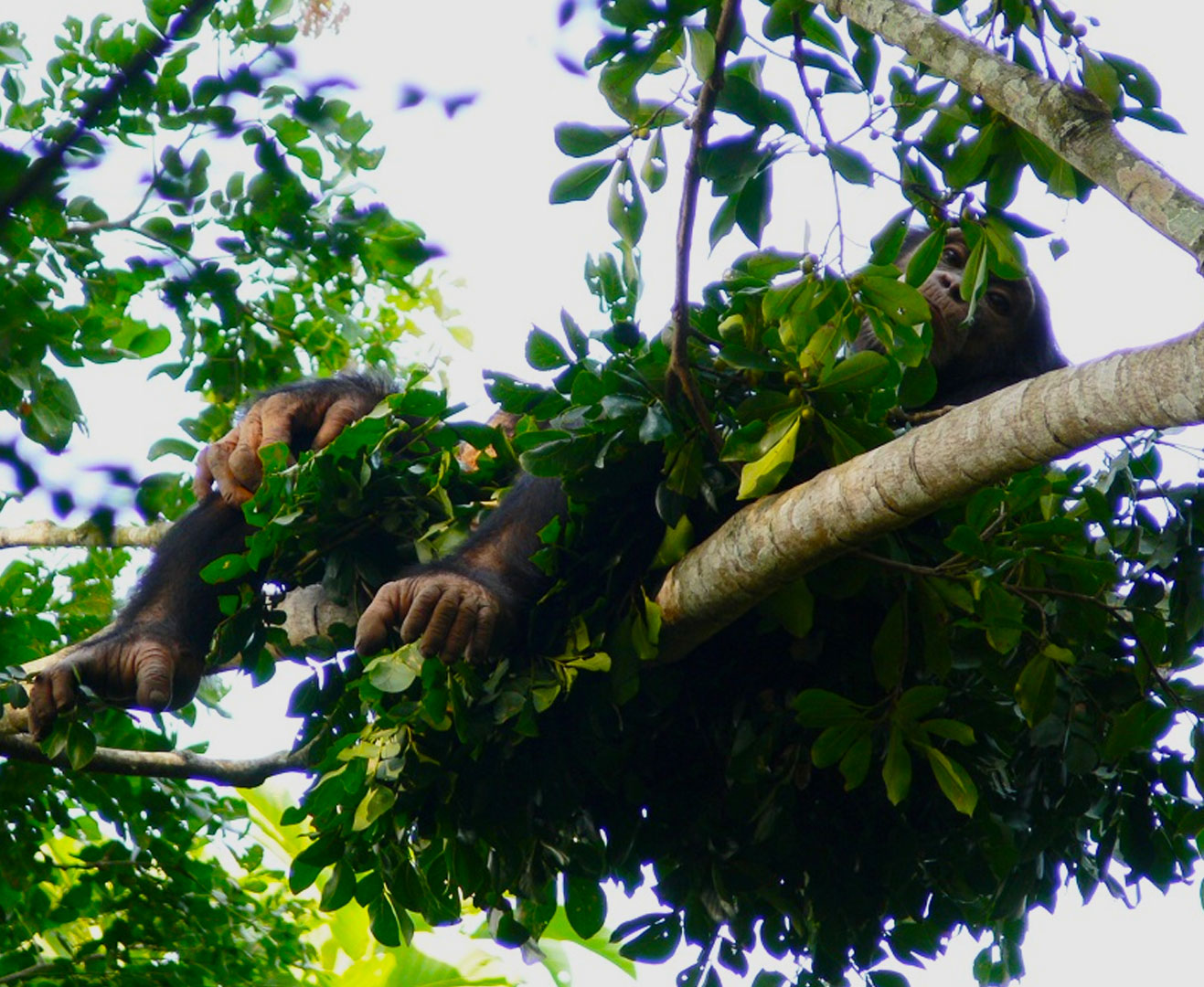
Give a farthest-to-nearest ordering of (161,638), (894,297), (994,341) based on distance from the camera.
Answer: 1. (994,341)
2. (161,638)
3. (894,297)

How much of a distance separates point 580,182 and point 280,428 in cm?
125

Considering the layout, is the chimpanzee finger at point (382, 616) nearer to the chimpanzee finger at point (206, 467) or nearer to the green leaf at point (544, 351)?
the green leaf at point (544, 351)

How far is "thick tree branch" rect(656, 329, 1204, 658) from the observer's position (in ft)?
4.86

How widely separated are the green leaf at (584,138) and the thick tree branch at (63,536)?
2155 mm

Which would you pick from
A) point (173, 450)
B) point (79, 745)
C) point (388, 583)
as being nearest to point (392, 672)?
point (388, 583)

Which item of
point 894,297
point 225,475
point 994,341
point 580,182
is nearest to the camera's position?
point 894,297

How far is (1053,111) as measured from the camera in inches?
70.4

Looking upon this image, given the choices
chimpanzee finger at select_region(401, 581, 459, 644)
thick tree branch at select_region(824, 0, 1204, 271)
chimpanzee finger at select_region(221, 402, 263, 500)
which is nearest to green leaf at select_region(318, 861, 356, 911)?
chimpanzee finger at select_region(401, 581, 459, 644)

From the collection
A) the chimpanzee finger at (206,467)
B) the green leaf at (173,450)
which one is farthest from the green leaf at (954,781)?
the green leaf at (173,450)

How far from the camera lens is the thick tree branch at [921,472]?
58.4 inches

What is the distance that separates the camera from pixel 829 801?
103 inches

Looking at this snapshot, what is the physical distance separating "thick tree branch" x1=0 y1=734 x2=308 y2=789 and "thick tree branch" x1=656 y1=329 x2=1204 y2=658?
1.32 metres

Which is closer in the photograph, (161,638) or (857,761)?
(857,761)

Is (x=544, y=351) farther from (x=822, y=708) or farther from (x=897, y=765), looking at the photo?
(x=897, y=765)
